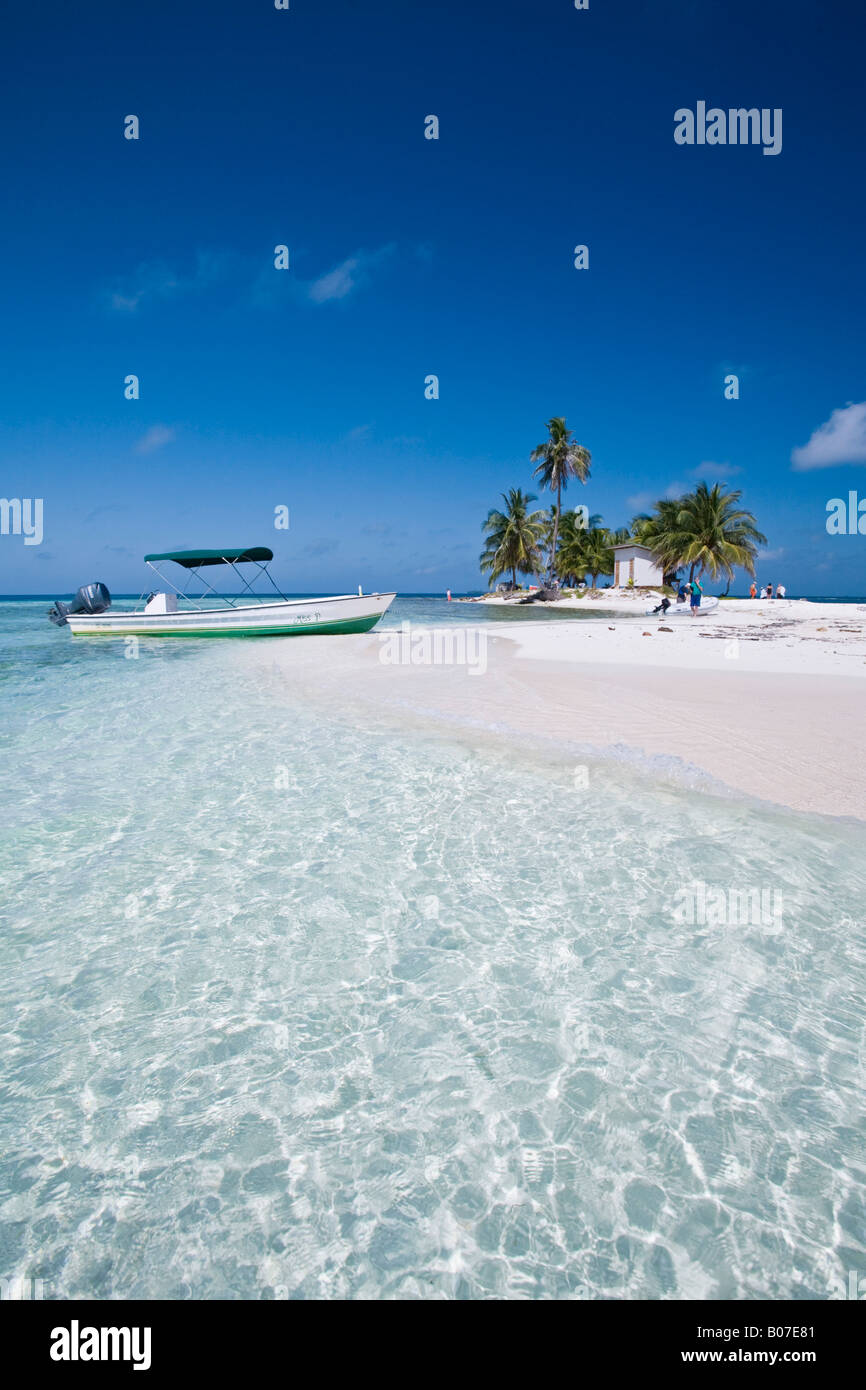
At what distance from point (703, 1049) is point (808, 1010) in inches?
26.4

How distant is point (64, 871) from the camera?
456 centimetres

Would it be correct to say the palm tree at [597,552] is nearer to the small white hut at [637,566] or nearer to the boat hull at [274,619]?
the small white hut at [637,566]

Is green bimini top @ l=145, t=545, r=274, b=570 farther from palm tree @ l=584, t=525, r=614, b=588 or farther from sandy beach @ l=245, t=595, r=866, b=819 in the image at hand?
palm tree @ l=584, t=525, r=614, b=588

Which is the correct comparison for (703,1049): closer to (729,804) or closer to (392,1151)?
(392,1151)

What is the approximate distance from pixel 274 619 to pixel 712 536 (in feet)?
121

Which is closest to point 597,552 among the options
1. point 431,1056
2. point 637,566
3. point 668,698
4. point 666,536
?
point 637,566

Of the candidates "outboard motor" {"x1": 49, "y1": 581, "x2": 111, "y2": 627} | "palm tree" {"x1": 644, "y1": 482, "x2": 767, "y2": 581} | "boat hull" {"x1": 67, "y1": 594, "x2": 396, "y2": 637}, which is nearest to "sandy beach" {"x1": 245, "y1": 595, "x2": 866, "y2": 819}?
"boat hull" {"x1": 67, "y1": 594, "x2": 396, "y2": 637}

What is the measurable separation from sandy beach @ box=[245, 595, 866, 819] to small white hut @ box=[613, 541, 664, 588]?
3977 cm

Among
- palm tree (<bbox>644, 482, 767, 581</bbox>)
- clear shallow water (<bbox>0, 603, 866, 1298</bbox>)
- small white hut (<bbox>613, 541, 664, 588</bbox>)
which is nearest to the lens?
clear shallow water (<bbox>0, 603, 866, 1298</bbox>)

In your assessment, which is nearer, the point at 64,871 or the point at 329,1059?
the point at 329,1059

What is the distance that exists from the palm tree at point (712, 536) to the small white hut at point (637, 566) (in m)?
9.95

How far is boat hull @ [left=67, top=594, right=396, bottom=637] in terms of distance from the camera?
906 inches

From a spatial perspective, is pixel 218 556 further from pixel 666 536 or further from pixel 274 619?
pixel 666 536
